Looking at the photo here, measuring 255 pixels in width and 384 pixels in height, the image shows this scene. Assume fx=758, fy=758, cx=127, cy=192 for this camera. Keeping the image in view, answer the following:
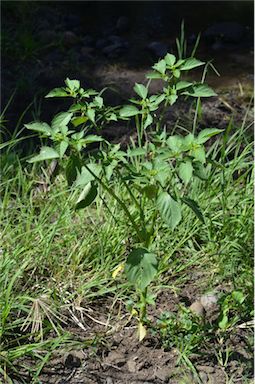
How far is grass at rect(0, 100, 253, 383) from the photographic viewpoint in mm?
2561

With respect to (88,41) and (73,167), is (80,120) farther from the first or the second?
(88,41)

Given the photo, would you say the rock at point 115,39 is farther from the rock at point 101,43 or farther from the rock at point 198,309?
the rock at point 198,309

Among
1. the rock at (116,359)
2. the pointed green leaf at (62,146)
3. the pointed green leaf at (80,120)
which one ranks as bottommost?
the rock at (116,359)

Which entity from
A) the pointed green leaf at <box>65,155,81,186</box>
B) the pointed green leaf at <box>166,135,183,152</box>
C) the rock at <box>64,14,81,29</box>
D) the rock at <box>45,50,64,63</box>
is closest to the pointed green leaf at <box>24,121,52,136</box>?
the pointed green leaf at <box>65,155,81,186</box>

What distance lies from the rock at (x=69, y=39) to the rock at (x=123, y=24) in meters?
0.46

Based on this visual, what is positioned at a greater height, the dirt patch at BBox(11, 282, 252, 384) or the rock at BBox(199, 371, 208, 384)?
the dirt patch at BBox(11, 282, 252, 384)

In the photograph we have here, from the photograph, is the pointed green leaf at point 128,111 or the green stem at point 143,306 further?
the green stem at point 143,306

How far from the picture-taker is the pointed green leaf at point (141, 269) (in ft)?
7.58

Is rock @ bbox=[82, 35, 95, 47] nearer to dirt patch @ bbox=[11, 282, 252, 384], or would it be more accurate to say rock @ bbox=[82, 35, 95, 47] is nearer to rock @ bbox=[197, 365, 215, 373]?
dirt patch @ bbox=[11, 282, 252, 384]

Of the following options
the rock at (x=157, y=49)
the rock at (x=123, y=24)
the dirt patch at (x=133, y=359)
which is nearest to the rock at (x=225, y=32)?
the rock at (x=157, y=49)

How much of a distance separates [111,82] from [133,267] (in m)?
2.32

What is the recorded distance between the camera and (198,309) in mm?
2729

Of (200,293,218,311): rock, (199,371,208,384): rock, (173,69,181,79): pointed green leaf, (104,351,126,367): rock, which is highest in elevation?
(173,69,181,79): pointed green leaf

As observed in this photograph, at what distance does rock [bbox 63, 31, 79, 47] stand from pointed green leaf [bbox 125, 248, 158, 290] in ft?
9.70
